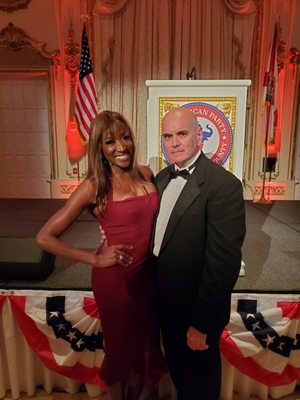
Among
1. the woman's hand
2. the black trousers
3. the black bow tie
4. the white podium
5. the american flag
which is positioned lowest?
the black trousers

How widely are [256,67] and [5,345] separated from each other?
523cm

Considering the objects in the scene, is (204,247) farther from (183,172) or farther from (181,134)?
(181,134)

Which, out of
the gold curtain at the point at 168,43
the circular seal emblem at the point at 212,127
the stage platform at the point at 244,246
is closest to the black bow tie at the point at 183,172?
the circular seal emblem at the point at 212,127

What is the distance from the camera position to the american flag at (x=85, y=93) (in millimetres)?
5020

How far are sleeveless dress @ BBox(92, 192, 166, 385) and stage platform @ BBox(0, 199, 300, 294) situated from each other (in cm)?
57

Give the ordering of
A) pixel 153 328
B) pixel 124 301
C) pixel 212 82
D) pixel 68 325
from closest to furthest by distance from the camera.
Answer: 1. pixel 124 301
2. pixel 153 328
3. pixel 212 82
4. pixel 68 325

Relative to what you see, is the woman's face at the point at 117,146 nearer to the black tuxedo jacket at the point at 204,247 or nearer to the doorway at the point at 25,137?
the black tuxedo jacket at the point at 204,247

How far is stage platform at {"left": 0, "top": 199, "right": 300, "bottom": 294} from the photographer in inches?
90.6

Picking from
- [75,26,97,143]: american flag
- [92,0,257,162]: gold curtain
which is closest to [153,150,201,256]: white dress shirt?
[75,26,97,143]: american flag

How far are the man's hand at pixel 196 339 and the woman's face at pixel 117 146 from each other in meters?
0.82

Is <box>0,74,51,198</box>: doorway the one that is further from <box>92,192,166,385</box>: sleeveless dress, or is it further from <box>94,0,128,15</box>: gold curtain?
<box>92,192,166,385</box>: sleeveless dress

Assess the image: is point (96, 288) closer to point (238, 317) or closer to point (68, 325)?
point (68, 325)

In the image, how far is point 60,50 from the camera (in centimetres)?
561

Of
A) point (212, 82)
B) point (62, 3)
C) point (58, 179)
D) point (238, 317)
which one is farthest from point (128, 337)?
point (62, 3)
